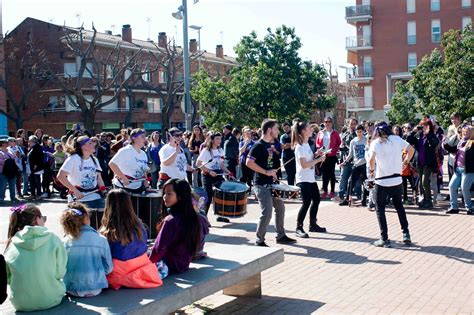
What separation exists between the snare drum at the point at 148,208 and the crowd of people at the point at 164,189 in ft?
1.00

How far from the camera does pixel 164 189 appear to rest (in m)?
6.16

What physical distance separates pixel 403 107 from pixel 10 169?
36.1 meters

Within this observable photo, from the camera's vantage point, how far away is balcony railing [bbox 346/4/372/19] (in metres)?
61.7

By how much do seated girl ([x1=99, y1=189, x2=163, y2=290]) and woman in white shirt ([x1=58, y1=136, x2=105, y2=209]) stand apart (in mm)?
3164

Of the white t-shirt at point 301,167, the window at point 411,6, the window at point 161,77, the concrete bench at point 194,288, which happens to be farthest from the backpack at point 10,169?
the window at point 161,77

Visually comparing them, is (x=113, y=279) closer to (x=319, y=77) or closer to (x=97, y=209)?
(x=97, y=209)

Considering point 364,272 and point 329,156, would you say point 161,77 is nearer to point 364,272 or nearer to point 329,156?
point 329,156

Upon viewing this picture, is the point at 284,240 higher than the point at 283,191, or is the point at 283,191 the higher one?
the point at 283,191

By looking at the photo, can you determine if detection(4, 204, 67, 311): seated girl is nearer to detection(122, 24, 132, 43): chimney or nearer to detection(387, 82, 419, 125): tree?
detection(387, 82, 419, 125): tree

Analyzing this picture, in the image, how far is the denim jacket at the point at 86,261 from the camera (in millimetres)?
5277

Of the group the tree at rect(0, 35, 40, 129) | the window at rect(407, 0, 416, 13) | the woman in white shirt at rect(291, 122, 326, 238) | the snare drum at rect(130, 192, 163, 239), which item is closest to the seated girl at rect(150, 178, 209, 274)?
the snare drum at rect(130, 192, 163, 239)

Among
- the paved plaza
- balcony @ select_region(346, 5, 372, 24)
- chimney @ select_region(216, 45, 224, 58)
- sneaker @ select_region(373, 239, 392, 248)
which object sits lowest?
the paved plaza

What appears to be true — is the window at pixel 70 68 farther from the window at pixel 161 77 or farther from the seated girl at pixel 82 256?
the seated girl at pixel 82 256

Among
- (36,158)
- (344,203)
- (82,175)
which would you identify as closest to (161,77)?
(36,158)
